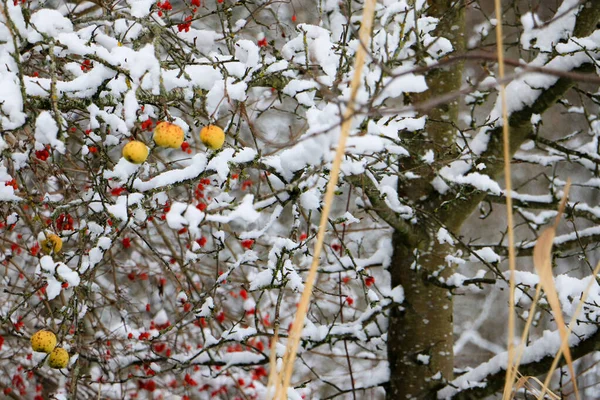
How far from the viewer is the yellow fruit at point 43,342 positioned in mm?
1690

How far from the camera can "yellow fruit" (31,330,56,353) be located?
169 centimetres

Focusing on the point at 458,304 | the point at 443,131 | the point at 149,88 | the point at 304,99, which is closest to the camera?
the point at 149,88

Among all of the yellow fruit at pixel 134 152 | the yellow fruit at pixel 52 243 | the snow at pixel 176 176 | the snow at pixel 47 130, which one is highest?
the snow at pixel 176 176

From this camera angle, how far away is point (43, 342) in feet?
5.57

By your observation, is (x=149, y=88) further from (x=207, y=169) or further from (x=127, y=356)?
(x=127, y=356)

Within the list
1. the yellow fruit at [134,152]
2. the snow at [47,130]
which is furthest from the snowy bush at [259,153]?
the yellow fruit at [134,152]

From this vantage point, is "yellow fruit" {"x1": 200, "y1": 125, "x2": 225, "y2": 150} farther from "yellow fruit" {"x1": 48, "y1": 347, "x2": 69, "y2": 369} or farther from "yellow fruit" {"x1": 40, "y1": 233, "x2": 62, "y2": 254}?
"yellow fruit" {"x1": 48, "y1": 347, "x2": 69, "y2": 369}

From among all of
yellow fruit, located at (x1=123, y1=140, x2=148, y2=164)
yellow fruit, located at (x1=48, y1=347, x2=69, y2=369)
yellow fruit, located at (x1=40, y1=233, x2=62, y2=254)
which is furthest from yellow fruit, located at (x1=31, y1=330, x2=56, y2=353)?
yellow fruit, located at (x1=123, y1=140, x2=148, y2=164)

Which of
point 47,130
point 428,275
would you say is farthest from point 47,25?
point 428,275

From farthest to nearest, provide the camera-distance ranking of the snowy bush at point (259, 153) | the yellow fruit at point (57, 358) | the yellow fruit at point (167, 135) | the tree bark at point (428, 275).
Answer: the tree bark at point (428, 275) → the yellow fruit at point (57, 358) → the snowy bush at point (259, 153) → the yellow fruit at point (167, 135)

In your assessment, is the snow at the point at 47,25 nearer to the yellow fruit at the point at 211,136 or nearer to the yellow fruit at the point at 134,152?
the yellow fruit at the point at 134,152

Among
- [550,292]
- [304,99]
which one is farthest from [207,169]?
[550,292]

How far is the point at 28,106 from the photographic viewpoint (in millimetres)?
1689

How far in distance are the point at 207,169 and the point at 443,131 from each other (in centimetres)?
175
